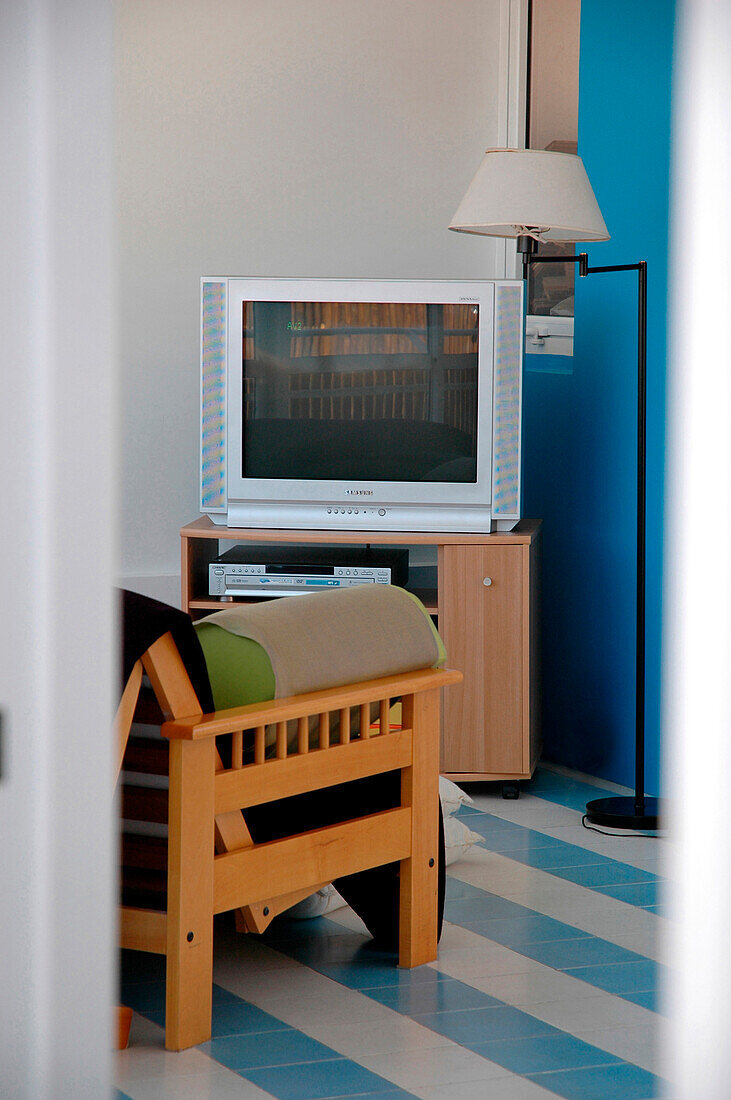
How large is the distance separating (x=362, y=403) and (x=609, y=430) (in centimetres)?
74

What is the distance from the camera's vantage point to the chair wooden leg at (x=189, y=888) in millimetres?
1944

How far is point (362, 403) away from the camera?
3.72 metres

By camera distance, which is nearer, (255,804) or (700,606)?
(700,606)

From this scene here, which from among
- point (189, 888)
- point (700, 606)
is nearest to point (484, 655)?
point (189, 888)

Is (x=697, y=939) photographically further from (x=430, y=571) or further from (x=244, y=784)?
(x=430, y=571)

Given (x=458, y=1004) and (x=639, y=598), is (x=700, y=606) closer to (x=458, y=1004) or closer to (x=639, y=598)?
(x=458, y=1004)

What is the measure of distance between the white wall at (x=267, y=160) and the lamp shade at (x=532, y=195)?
1093 millimetres

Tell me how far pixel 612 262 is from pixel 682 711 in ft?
11.0

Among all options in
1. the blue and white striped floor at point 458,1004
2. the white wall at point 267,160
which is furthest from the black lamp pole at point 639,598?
the white wall at point 267,160

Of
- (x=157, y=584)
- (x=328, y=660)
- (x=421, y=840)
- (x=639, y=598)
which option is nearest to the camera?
(x=328, y=660)

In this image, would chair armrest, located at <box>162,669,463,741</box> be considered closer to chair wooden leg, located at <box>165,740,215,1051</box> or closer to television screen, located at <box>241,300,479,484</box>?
chair wooden leg, located at <box>165,740,215,1051</box>

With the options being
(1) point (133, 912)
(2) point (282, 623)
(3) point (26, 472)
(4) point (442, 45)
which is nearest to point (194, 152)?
(4) point (442, 45)

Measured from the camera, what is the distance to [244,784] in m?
2.06

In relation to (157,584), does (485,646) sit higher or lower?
lower
